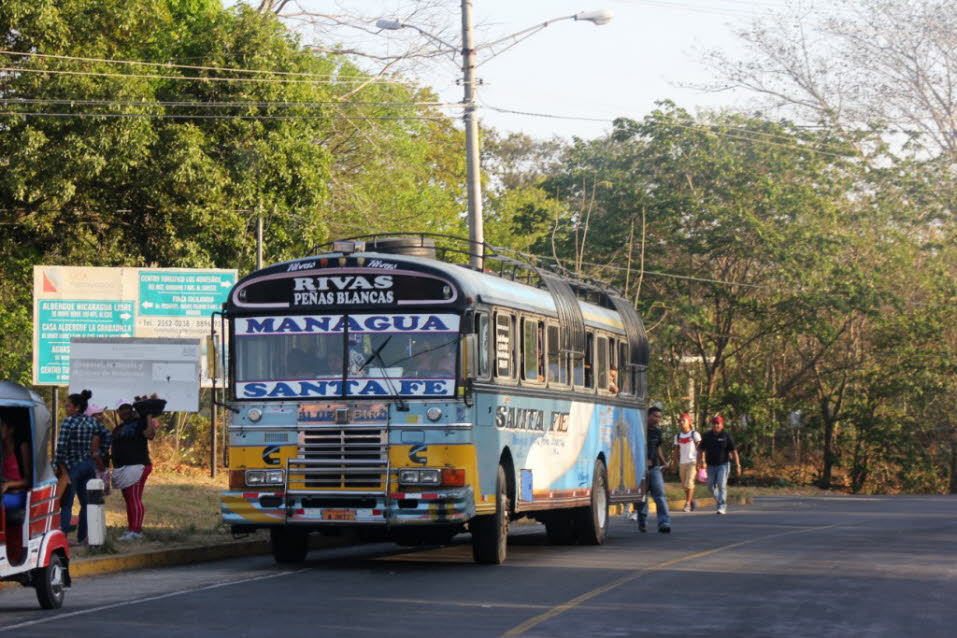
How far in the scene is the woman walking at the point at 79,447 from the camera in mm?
17281

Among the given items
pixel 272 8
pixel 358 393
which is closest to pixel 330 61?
pixel 272 8

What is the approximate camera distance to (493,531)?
53.0ft

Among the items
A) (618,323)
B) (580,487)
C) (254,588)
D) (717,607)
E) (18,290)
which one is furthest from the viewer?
(18,290)

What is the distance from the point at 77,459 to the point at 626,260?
29.8 m

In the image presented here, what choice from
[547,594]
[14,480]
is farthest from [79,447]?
[547,594]

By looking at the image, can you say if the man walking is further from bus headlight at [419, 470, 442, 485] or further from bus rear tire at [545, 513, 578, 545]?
bus headlight at [419, 470, 442, 485]

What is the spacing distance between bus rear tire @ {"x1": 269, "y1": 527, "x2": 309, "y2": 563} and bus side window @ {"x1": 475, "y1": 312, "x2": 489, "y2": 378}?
2.72 m

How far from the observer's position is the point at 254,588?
45.7 ft

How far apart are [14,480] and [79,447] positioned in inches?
212

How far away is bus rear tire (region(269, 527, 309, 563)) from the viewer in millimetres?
16500

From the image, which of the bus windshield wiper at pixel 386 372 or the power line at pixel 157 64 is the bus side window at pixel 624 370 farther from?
the power line at pixel 157 64

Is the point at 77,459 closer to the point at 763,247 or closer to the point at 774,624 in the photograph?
the point at 774,624

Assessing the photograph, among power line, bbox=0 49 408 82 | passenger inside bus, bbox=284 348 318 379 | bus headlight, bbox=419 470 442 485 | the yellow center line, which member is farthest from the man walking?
power line, bbox=0 49 408 82

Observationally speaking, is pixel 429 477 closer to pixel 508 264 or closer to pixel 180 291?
pixel 508 264
